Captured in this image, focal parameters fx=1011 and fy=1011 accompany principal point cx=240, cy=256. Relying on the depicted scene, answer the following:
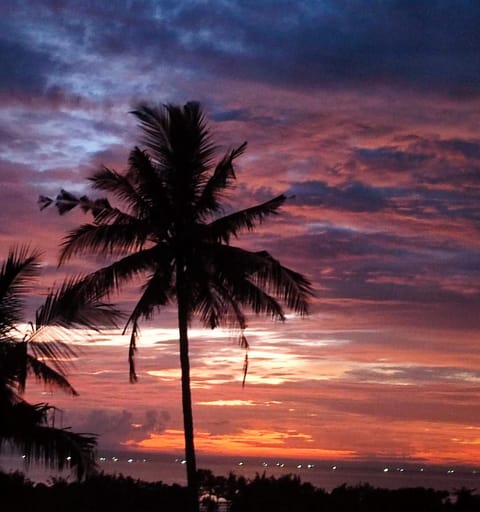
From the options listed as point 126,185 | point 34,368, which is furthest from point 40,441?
point 126,185

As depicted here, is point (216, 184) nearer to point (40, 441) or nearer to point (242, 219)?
point (242, 219)

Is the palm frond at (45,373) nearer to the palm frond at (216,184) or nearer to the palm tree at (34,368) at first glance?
the palm tree at (34,368)

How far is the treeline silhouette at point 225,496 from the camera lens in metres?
19.2

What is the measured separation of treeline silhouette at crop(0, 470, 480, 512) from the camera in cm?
1919

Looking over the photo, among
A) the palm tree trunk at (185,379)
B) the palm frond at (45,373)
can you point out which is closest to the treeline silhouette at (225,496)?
the palm tree trunk at (185,379)

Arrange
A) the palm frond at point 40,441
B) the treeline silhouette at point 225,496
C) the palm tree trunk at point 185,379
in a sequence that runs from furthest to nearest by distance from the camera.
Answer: the palm tree trunk at point 185,379 < the treeline silhouette at point 225,496 < the palm frond at point 40,441

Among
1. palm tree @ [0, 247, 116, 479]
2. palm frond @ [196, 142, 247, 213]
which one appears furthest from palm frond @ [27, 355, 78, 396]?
palm frond @ [196, 142, 247, 213]

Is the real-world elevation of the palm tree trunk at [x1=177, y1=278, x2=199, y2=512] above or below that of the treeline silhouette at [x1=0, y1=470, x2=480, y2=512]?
above

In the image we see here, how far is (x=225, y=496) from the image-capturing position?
69.4ft

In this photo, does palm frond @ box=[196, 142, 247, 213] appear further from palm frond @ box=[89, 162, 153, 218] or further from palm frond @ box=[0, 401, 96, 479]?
palm frond @ box=[0, 401, 96, 479]

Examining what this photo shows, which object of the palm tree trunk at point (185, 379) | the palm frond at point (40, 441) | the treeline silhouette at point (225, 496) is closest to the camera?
the palm frond at point (40, 441)

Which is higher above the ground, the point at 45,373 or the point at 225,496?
the point at 45,373

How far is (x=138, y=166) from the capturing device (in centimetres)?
2392

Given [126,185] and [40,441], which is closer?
[40,441]
